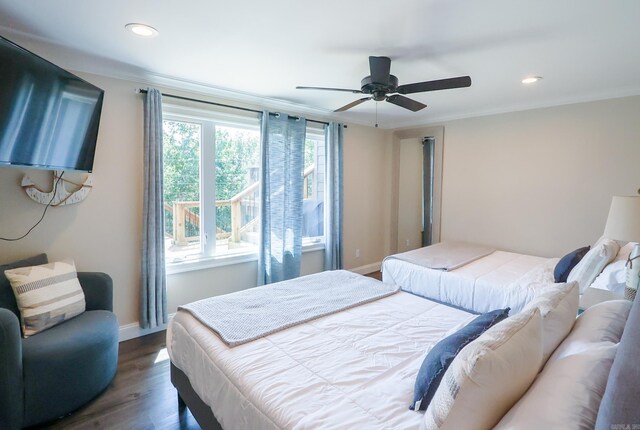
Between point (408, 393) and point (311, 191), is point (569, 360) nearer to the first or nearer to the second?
point (408, 393)

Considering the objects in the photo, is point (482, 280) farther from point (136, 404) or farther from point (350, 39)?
point (136, 404)

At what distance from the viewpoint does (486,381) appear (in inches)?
34.7

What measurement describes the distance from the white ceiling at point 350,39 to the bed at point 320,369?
70.9 inches

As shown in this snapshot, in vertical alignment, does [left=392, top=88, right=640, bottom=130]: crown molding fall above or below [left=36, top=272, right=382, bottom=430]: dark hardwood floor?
above

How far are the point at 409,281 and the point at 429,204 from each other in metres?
2.01

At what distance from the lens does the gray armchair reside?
173 cm

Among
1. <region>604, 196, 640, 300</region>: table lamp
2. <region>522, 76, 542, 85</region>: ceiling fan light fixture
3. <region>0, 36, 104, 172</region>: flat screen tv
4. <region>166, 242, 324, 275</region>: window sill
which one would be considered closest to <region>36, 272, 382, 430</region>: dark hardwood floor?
<region>166, 242, 324, 275</region>: window sill

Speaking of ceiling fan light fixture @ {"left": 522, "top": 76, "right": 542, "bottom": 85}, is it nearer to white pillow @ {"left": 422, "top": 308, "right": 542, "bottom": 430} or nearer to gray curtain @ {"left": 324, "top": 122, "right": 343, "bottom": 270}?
gray curtain @ {"left": 324, "top": 122, "right": 343, "bottom": 270}

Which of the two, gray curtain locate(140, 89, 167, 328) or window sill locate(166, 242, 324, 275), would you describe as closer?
gray curtain locate(140, 89, 167, 328)

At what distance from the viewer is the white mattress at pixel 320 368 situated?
3.89 feet

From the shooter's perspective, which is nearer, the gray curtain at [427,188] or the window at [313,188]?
the window at [313,188]

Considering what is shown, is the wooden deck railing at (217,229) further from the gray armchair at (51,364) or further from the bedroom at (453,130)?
the gray armchair at (51,364)

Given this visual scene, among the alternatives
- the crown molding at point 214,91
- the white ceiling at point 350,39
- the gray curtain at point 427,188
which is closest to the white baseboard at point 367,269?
the gray curtain at point 427,188

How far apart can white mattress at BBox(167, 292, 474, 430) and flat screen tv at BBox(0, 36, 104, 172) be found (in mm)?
1417
